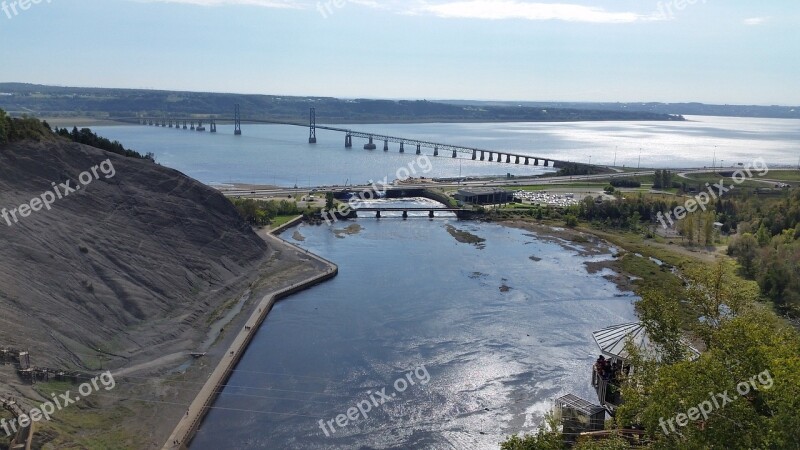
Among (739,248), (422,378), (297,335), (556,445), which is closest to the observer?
(556,445)

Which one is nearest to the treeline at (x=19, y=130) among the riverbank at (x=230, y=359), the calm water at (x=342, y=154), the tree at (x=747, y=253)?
the riverbank at (x=230, y=359)

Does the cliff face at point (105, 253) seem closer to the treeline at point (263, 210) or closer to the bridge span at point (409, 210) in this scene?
the treeline at point (263, 210)

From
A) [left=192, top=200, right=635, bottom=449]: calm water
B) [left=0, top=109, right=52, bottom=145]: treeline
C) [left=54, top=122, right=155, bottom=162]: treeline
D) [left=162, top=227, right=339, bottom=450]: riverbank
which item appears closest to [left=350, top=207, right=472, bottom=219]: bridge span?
[left=192, top=200, right=635, bottom=449]: calm water

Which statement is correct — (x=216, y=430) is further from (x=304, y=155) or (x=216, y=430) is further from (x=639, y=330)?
(x=304, y=155)

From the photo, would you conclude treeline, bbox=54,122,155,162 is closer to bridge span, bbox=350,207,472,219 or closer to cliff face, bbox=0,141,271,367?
cliff face, bbox=0,141,271,367

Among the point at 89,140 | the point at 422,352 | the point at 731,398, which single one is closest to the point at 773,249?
the point at 422,352

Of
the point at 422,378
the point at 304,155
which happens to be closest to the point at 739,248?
the point at 422,378
